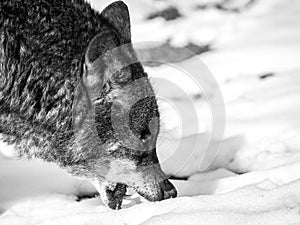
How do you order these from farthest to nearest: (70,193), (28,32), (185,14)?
(185,14)
(70,193)
(28,32)

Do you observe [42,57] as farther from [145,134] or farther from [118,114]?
[145,134]

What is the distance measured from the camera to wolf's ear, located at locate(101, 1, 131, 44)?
16.2ft

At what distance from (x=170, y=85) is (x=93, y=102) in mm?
3106

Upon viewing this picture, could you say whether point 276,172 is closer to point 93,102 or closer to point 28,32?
point 93,102

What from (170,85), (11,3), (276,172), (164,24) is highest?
(11,3)

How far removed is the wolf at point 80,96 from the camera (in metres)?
4.40

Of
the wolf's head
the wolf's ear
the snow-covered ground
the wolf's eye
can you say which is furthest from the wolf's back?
the snow-covered ground

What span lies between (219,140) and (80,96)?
2.27m

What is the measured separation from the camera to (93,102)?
457 centimetres

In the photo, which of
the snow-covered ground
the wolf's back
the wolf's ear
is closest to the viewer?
the snow-covered ground

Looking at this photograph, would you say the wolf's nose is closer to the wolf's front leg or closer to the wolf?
the wolf

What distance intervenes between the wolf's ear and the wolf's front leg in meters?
1.26

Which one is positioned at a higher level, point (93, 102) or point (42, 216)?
point (93, 102)

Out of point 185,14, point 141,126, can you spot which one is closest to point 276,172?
point 141,126
